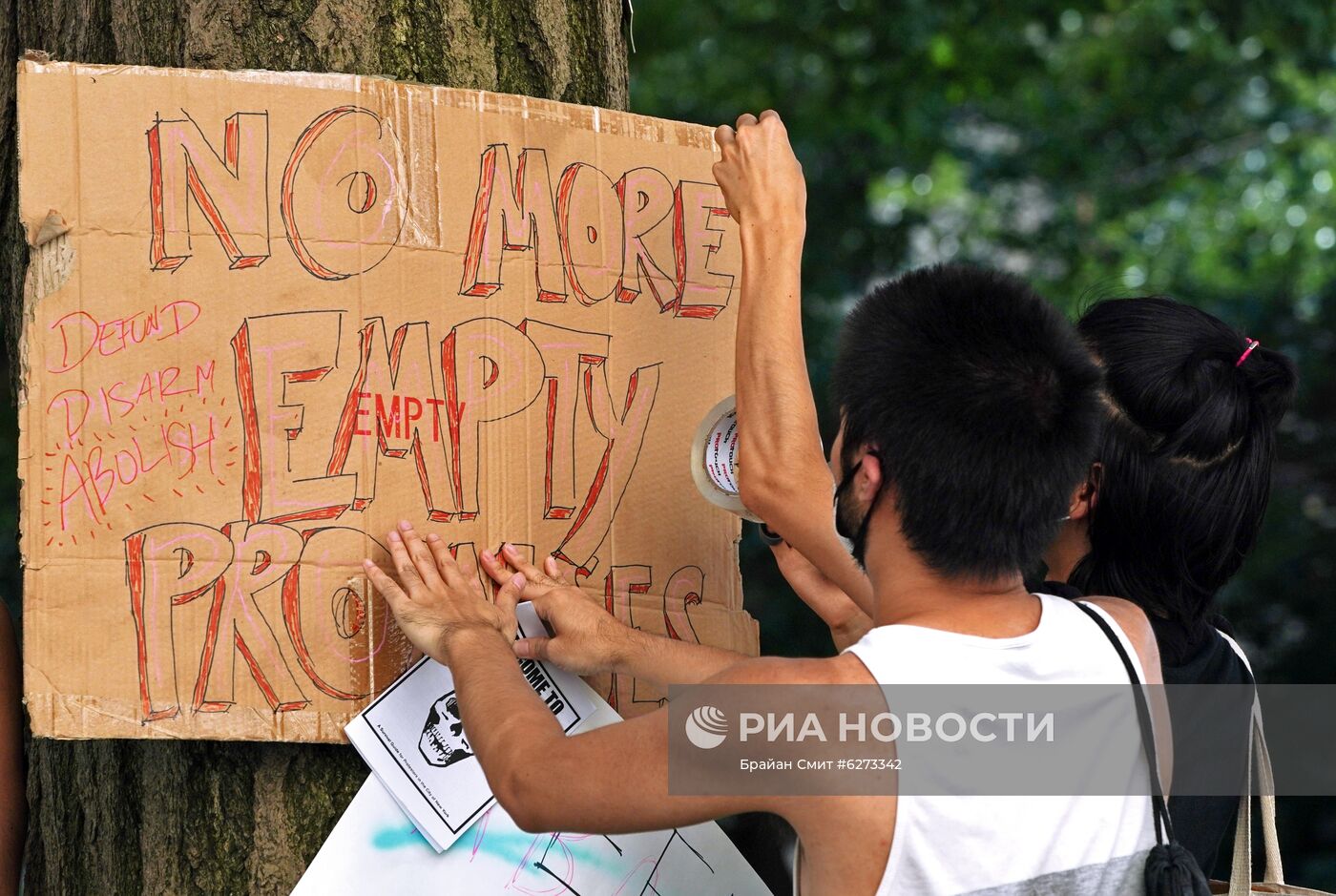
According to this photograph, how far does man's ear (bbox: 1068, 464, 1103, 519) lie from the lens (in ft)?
5.69

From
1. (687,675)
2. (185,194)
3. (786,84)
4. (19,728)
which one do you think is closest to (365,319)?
(185,194)

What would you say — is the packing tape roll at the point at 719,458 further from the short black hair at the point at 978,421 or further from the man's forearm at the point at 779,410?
the short black hair at the point at 978,421

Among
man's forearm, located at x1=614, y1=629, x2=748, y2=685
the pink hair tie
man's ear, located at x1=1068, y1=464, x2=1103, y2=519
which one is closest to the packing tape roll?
man's forearm, located at x1=614, y1=629, x2=748, y2=685

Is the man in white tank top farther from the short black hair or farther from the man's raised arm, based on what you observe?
the man's raised arm

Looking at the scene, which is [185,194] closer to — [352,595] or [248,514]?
[248,514]

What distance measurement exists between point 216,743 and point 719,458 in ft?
2.56

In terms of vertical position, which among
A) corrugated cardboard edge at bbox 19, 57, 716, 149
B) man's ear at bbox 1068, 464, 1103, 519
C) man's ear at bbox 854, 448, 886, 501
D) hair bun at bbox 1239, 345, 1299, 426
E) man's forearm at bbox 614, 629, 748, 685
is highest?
corrugated cardboard edge at bbox 19, 57, 716, 149

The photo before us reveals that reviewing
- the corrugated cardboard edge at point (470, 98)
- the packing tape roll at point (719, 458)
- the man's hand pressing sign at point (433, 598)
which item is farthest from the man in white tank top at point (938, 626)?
the corrugated cardboard edge at point (470, 98)

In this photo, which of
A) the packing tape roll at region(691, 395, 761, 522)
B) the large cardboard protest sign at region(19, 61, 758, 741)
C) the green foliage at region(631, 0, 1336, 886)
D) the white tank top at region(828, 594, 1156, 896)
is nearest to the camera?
the white tank top at region(828, 594, 1156, 896)

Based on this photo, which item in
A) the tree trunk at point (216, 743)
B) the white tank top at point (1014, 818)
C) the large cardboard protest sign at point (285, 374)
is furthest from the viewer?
the tree trunk at point (216, 743)

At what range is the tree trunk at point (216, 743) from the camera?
1725mm

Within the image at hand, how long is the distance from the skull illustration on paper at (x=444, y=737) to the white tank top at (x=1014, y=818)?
2.10 feet

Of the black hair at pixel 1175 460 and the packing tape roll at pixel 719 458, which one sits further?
the packing tape roll at pixel 719 458

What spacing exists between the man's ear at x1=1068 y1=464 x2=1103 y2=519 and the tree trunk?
93 cm
